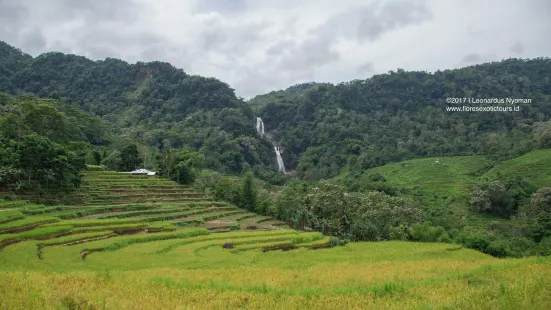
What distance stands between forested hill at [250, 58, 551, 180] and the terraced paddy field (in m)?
61.9

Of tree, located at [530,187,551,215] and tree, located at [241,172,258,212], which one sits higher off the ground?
tree, located at [241,172,258,212]

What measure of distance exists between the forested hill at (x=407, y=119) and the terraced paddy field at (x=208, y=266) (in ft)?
203

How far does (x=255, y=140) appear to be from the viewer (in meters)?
105

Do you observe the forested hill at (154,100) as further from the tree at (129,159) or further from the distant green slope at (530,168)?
the distant green slope at (530,168)

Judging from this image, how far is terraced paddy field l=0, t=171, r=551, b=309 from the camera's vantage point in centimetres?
802

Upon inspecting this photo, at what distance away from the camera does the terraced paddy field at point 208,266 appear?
8.02m

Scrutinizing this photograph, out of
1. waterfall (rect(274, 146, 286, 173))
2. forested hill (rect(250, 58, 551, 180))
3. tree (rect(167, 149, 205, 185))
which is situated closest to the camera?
tree (rect(167, 149, 205, 185))

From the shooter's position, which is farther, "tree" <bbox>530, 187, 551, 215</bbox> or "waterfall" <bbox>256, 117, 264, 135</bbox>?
"waterfall" <bbox>256, 117, 264, 135</bbox>

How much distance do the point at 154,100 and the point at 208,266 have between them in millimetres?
110554

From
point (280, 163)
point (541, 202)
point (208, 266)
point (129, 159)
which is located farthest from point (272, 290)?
point (280, 163)

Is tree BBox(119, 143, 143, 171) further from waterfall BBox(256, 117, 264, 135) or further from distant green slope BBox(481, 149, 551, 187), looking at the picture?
waterfall BBox(256, 117, 264, 135)

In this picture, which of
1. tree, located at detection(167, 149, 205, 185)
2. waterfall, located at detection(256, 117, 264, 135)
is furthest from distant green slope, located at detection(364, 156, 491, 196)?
waterfall, located at detection(256, 117, 264, 135)

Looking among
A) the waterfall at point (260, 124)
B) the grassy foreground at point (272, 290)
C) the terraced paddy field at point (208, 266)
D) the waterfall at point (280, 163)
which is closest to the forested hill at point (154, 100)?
the waterfall at point (280, 163)

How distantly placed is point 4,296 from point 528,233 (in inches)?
2037
